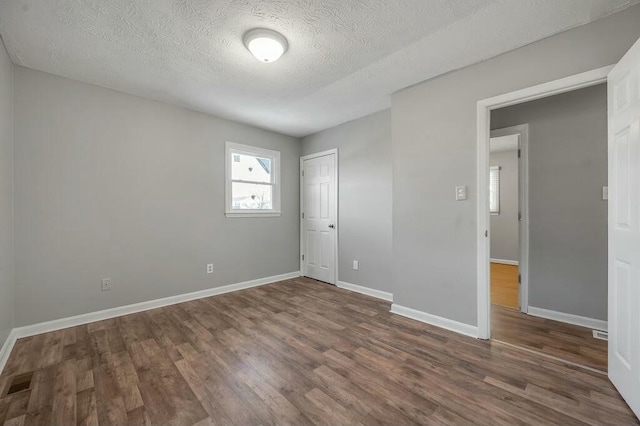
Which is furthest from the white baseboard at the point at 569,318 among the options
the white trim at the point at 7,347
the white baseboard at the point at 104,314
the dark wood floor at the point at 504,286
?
the white trim at the point at 7,347

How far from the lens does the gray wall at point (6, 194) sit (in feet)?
6.91

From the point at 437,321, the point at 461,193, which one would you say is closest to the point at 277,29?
the point at 461,193

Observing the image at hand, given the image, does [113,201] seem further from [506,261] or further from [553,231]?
[506,261]

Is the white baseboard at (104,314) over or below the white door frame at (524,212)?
below

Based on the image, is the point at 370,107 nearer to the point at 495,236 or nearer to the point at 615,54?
the point at 615,54

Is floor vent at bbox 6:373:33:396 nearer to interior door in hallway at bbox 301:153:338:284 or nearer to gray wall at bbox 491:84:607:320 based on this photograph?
interior door in hallway at bbox 301:153:338:284

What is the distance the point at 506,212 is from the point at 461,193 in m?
4.49

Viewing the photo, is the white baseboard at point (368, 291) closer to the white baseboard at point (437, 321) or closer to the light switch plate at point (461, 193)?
the white baseboard at point (437, 321)

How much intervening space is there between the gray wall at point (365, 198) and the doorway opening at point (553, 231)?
1271mm

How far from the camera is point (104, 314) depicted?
9.40 ft

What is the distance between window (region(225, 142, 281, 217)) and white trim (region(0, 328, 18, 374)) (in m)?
2.32

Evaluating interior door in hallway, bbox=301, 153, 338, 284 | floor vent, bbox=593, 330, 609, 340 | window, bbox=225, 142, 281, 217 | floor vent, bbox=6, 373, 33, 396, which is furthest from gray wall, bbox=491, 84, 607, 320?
floor vent, bbox=6, 373, 33, 396

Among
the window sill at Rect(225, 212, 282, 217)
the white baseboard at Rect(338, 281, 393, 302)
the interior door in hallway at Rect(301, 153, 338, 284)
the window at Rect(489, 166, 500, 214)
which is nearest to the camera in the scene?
the white baseboard at Rect(338, 281, 393, 302)

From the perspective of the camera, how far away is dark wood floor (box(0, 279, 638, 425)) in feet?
4.96
